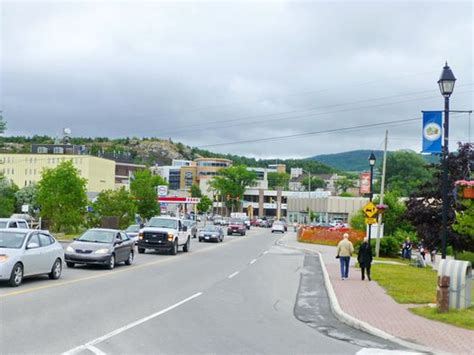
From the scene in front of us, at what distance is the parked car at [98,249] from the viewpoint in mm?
23844

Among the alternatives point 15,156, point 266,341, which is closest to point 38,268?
point 266,341

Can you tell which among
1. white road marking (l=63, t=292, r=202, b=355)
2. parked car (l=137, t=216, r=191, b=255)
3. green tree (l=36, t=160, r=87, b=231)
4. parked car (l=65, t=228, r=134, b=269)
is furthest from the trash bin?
green tree (l=36, t=160, r=87, b=231)

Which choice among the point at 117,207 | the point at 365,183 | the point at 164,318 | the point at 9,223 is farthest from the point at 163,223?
the point at 164,318

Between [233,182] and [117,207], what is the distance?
106382 millimetres

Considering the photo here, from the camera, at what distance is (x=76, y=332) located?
36.0ft

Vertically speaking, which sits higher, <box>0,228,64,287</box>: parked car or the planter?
the planter

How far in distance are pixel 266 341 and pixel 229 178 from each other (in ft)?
500

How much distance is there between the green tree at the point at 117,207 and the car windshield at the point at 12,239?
38755 mm

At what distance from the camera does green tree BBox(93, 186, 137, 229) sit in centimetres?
5694

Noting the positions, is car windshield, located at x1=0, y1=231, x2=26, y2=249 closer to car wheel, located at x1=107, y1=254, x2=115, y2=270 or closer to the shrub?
car wheel, located at x1=107, y1=254, x2=115, y2=270

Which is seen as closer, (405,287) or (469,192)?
(469,192)

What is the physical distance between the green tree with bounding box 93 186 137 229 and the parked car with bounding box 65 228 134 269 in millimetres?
31257

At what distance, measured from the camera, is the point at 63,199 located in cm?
5403

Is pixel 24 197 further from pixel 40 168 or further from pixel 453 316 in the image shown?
pixel 453 316
